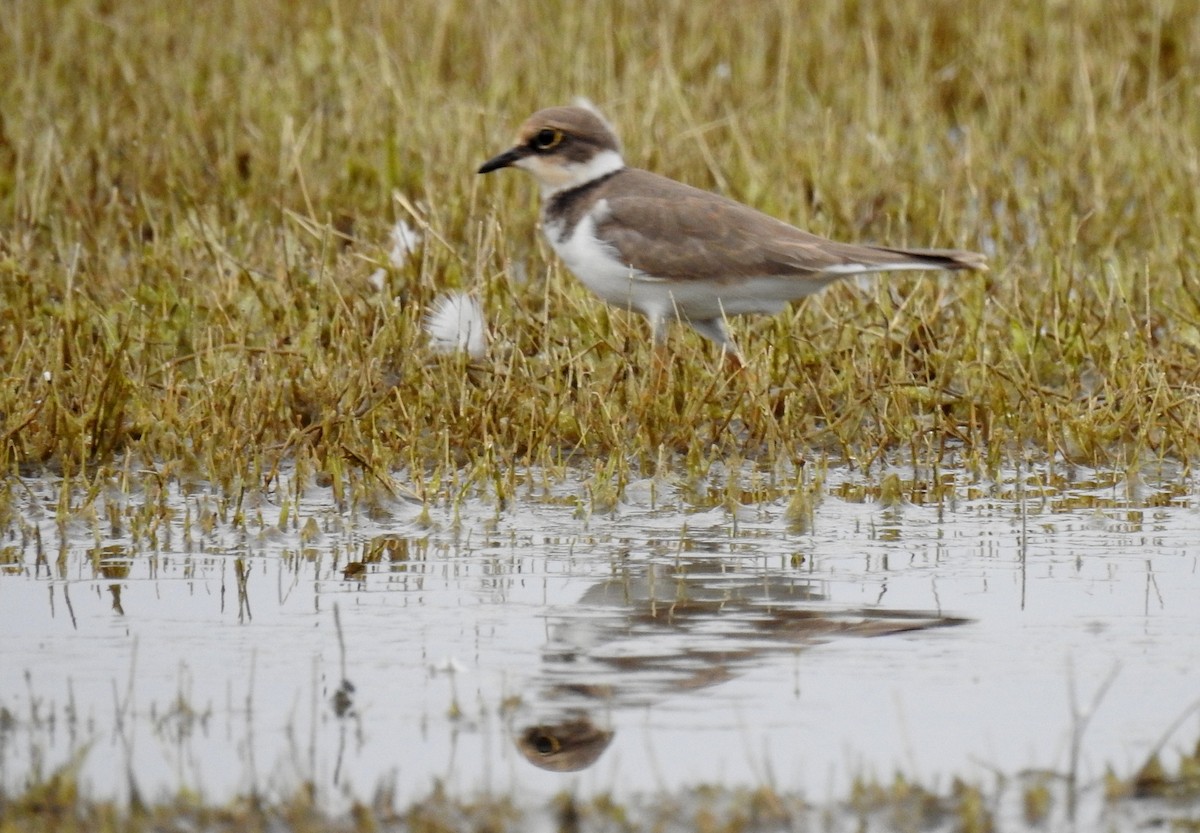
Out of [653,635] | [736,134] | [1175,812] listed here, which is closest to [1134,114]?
[736,134]

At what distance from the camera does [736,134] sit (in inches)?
381

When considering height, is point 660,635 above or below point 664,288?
below

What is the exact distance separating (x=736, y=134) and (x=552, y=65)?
6.56 ft

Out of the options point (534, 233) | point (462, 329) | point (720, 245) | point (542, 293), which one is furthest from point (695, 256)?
point (534, 233)

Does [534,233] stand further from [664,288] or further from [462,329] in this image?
[664,288]

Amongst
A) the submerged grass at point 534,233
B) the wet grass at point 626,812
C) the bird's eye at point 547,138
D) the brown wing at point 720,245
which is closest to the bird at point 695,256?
the brown wing at point 720,245

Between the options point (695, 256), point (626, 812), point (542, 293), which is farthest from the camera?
point (542, 293)

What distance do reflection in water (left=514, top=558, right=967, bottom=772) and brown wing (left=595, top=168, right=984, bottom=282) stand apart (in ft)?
6.19

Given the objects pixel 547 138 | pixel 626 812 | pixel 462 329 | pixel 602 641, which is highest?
pixel 547 138

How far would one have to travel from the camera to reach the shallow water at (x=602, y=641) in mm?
3887

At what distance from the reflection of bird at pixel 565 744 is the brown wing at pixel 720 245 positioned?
3255mm

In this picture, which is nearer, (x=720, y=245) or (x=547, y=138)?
(x=720, y=245)

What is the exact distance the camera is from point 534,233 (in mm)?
9211

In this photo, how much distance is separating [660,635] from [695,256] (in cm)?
272
